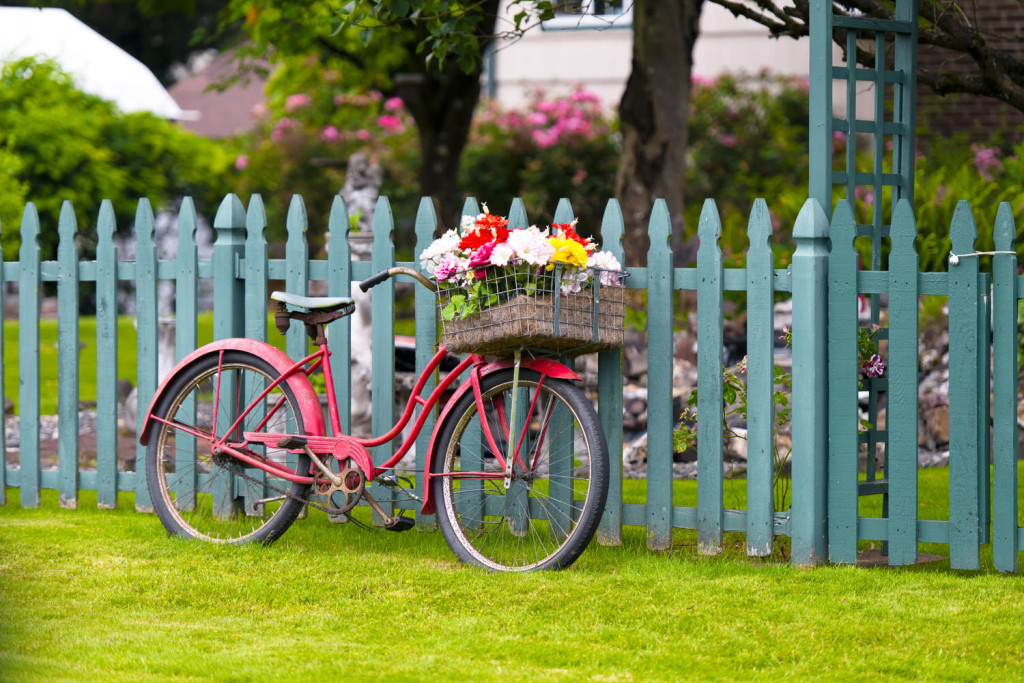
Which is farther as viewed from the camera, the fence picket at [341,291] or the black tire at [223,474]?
the fence picket at [341,291]

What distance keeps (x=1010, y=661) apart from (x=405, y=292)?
39.9 feet

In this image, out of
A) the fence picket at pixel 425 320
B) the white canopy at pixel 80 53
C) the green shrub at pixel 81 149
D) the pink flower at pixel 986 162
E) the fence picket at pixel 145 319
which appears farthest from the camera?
the green shrub at pixel 81 149

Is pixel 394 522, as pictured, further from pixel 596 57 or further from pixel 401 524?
pixel 596 57

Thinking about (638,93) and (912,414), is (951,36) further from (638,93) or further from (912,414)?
(638,93)

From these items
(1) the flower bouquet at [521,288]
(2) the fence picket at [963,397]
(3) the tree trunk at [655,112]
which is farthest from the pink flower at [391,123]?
(2) the fence picket at [963,397]

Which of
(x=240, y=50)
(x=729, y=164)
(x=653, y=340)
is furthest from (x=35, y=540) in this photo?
(x=729, y=164)

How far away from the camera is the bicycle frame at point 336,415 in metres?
4.55

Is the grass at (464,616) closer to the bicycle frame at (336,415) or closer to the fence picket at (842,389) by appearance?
the fence picket at (842,389)

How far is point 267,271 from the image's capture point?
17.7ft

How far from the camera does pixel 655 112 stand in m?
10.1

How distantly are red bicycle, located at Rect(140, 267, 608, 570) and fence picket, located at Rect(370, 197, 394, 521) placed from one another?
156mm

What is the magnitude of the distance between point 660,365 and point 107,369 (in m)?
2.52

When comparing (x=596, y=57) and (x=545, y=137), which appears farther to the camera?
(x=596, y=57)

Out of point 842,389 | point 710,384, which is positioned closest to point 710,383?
point 710,384
